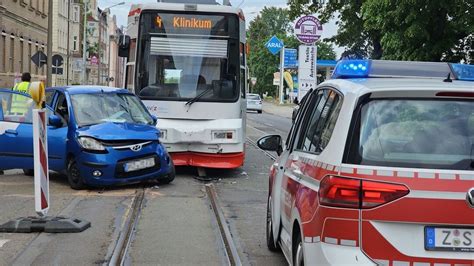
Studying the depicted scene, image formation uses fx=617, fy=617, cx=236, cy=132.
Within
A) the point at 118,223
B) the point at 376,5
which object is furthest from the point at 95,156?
the point at 376,5

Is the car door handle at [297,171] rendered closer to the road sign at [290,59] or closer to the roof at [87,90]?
the roof at [87,90]

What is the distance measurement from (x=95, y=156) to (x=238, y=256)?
4.28m

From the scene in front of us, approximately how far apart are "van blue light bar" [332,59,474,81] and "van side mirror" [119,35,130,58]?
803cm

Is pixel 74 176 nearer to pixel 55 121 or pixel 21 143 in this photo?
pixel 55 121

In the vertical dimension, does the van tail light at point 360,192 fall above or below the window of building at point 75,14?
below

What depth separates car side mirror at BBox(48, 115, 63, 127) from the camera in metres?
10.1

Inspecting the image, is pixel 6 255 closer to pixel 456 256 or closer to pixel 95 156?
pixel 95 156

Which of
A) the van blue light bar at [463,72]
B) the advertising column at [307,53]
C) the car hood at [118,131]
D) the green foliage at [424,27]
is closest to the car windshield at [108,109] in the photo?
the car hood at [118,131]

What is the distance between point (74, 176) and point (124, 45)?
3.25m

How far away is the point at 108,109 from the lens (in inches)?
427

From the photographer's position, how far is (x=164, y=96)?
11.9 metres

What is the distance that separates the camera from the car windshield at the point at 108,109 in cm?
1047

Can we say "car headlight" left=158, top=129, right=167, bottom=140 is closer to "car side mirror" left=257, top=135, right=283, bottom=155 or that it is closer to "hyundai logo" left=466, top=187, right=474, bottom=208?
"car side mirror" left=257, top=135, right=283, bottom=155

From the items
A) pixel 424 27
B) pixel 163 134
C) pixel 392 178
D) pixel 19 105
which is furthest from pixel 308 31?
pixel 392 178
